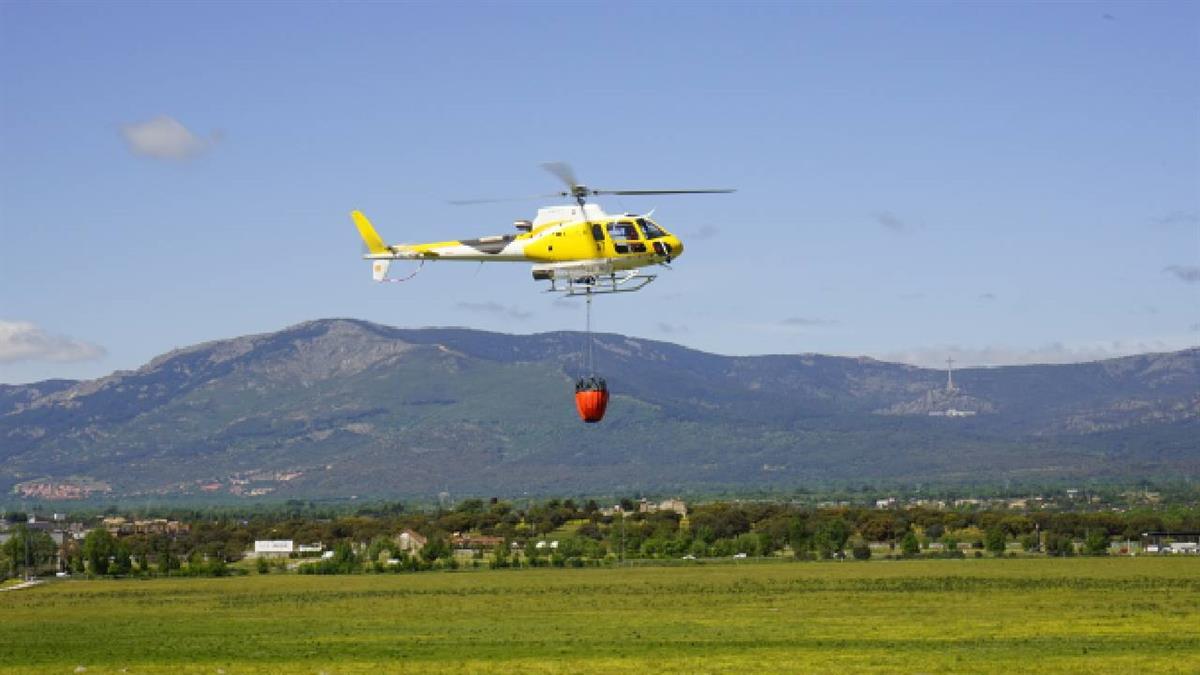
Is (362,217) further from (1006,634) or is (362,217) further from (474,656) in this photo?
(1006,634)

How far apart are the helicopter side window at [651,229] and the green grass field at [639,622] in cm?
1370

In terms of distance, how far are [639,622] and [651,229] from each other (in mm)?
27224

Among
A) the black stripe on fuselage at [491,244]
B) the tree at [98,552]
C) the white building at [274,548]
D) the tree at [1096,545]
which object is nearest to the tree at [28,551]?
the tree at [98,552]

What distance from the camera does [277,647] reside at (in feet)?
233

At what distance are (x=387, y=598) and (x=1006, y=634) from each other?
42974mm

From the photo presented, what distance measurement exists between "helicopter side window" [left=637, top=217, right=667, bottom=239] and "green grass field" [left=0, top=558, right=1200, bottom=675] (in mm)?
13697

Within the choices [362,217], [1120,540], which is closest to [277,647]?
[362,217]

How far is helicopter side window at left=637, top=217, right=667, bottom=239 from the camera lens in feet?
190

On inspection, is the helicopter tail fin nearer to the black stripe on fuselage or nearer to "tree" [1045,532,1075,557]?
the black stripe on fuselage

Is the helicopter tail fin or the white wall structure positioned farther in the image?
the white wall structure

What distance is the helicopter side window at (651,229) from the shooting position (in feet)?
190

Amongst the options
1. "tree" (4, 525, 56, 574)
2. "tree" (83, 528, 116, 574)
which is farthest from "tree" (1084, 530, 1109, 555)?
"tree" (4, 525, 56, 574)

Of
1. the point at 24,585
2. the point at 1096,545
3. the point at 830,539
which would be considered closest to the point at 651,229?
the point at 24,585

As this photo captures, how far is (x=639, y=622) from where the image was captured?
80188 millimetres
